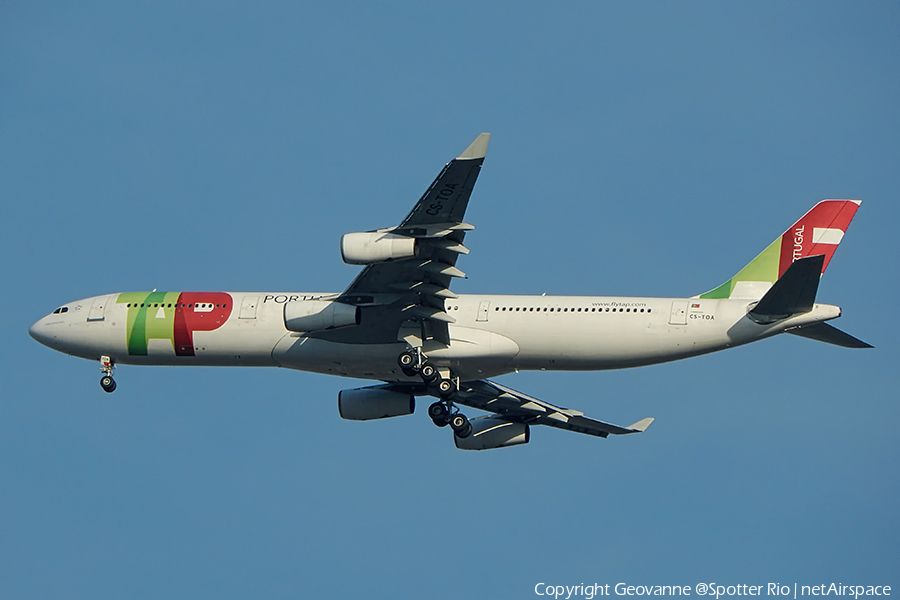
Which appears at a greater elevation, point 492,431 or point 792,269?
point 792,269

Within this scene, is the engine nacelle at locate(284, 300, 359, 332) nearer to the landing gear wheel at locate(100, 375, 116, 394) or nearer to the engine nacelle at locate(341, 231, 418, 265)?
the engine nacelle at locate(341, 231, 418, 265)

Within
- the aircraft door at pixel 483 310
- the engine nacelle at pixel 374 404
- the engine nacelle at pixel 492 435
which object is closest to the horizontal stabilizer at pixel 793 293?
the aircraft door at pixel 483 310

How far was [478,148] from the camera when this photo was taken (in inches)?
1388

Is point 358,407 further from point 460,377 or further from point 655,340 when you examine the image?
point 655,340

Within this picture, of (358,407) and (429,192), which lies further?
(358,407)

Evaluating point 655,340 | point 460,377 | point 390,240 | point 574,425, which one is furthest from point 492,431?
point 390,240

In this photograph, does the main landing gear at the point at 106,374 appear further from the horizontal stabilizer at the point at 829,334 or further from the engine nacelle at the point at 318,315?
the horizontal stabilizer at the point at 829,334

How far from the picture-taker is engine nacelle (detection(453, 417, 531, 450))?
2014 inches

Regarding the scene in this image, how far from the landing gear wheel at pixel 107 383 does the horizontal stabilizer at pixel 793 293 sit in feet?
82.9

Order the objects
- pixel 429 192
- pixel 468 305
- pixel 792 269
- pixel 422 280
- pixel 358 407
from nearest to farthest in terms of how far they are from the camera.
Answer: pixel 429 192, pixel 792 269, pixel 422 280, pixel 468 305, pixel 358 407

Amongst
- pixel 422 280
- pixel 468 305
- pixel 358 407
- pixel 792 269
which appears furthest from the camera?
pixel 358 407

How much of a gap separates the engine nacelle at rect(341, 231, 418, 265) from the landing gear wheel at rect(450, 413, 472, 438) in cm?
1066

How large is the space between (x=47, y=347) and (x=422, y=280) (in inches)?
695

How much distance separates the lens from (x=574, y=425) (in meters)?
51.7
